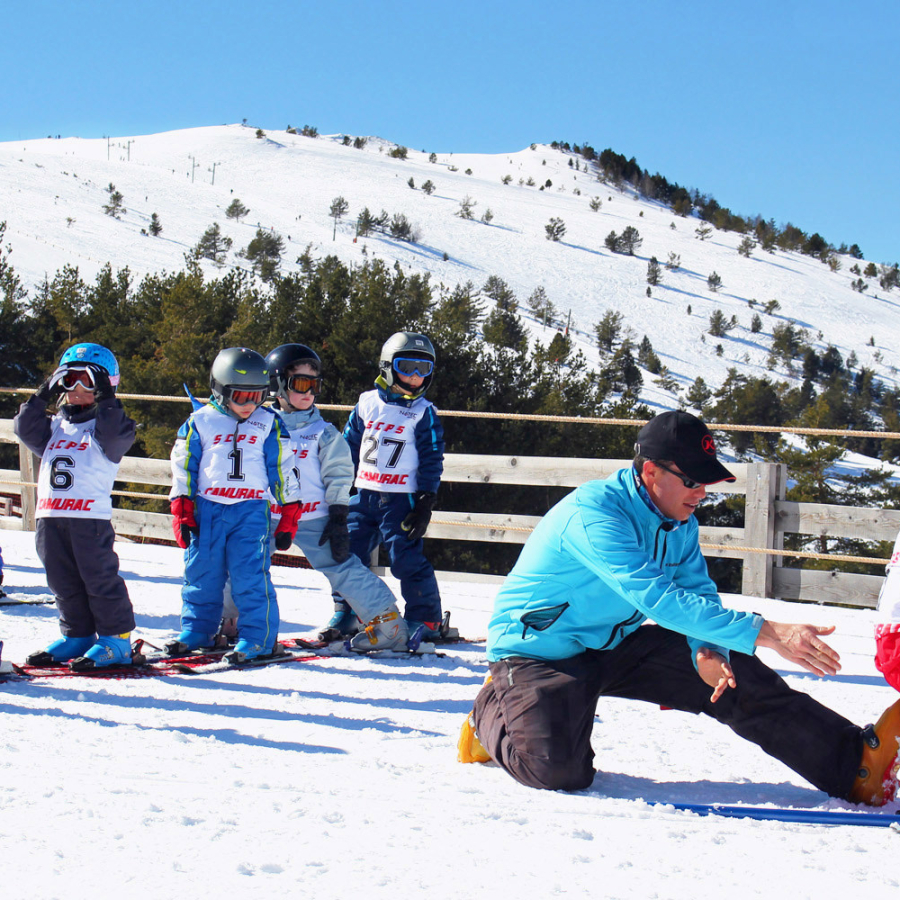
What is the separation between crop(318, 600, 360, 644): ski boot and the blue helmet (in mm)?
1729

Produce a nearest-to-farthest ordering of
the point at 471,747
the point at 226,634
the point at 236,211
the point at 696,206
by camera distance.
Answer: the point at 471,747
the point at 226,634
the point at 236,211
the point at 696,206

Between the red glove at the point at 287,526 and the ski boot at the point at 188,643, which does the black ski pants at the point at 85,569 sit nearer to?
the ski boot at the point at 188,643

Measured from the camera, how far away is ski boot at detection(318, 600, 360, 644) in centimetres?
511

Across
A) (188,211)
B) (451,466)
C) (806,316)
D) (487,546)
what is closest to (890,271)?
(806,316)

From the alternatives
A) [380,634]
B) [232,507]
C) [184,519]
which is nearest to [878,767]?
[380,634]

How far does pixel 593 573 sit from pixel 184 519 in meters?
2.31

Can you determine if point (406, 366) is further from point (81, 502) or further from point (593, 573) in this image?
point (593, 573)

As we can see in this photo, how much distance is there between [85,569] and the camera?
13.5 ft

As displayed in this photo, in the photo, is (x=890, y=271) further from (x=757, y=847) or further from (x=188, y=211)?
(x=757, y=847)

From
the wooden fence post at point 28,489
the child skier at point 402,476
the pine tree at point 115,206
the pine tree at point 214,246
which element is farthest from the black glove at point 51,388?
the pine tree at point 115,206

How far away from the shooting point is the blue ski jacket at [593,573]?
2.69 m

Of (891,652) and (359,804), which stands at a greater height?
(891,652)

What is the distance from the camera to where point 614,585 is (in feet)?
8.70

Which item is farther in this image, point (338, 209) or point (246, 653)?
point (338, 209)
